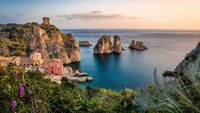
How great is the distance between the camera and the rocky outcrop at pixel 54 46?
39.7 m

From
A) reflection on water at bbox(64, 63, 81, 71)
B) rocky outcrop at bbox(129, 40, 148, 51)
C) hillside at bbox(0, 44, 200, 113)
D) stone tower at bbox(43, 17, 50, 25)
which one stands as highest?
stone tower at bbox(43, 17, 50, 25)

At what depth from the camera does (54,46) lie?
41.9 m

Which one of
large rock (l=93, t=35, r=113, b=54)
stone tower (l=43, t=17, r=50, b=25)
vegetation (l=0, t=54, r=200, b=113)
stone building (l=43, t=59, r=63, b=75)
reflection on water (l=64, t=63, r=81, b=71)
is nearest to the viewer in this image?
vegetation (l=0, t=54, r=200, b=113)

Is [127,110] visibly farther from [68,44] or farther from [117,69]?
[68,44]

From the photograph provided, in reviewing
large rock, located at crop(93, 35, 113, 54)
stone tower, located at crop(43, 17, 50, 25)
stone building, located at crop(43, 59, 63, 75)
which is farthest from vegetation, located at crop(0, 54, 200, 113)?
stone tower, located at crop(43, 17, 50, 25)

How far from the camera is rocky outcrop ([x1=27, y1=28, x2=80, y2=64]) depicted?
39672 mm

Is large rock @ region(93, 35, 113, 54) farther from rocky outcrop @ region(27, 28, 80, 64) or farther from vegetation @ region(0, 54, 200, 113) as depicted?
vegetation @ region(0, 54, 200, 113)

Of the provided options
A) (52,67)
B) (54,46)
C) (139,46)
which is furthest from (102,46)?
(52,67)

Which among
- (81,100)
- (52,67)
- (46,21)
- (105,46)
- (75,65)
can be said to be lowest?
(75,65)

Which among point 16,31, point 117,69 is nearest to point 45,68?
point 117,69

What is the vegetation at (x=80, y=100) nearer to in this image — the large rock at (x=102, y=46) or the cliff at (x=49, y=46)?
the cliff at (x=49, y=46)

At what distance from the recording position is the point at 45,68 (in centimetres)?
2797

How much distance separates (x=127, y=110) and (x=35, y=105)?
1511 mm

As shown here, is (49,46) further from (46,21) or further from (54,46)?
(46,21)
